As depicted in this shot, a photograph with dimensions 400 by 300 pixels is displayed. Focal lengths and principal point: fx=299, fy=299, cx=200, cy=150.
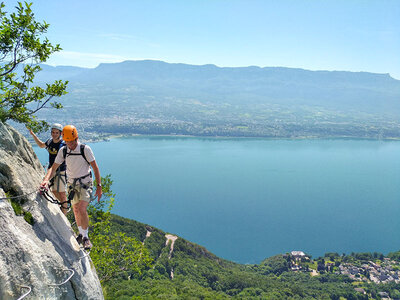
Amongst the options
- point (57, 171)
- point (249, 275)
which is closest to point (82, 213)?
point (57, 171)

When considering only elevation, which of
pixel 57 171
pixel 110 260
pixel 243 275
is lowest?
pixel 243 275

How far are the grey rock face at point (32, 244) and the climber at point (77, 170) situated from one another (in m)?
0.35

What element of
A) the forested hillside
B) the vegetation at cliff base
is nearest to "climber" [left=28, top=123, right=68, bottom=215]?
the vegetation at cliff base

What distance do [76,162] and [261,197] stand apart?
230ft

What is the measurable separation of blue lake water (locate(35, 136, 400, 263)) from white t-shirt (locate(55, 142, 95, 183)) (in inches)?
1920

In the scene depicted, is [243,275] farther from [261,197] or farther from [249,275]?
[261,197]

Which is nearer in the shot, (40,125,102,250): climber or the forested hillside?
(40,125,102,250): climber

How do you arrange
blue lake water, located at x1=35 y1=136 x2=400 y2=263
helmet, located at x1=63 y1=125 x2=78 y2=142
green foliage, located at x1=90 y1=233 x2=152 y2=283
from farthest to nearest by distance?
1. blue lake water, located at x1=35 y1=136 x2=400 y2=263
2. green foliage, located at x1=90 y1=233 x2=152 y2=283
3. helmet, located at x1=63 y1=125 x2=78 y2=142

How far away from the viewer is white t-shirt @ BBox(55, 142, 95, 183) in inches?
192

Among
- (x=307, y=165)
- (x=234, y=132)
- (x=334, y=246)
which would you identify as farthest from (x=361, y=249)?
(x=234, y=132)

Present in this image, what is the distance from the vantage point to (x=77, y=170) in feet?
16.4

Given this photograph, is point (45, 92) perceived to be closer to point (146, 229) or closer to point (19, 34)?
Result: point (19, 34)

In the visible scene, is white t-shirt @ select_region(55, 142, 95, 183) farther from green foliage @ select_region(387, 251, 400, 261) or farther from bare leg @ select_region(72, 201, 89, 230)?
green foliage @ select_region(387, 251, 400, 261)

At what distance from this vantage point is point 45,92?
681 cm
